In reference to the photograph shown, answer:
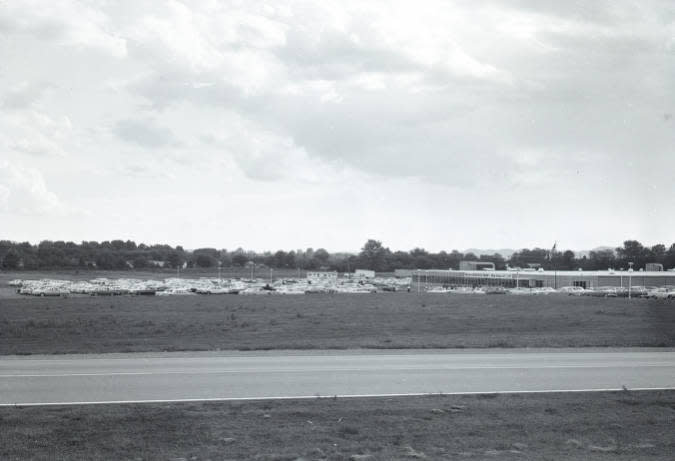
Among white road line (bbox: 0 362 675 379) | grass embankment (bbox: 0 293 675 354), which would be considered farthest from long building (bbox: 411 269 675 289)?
white road line (bbox: 0 362 675 379)

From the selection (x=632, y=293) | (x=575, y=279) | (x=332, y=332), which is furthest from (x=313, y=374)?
(x=575, y=279)

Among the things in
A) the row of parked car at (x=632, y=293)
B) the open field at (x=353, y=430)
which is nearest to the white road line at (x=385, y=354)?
the open field at (x=353, y=430)

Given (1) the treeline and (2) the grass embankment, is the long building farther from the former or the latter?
(2) the grass embankment

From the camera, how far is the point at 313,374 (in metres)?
17.2

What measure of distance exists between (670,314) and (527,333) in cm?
2073

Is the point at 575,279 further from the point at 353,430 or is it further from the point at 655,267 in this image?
the point at 353,430

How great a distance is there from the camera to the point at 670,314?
46125 mm

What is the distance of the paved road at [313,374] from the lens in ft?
48.3

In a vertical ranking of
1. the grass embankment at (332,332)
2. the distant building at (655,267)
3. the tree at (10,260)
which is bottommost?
the grass embankment at (332,332)

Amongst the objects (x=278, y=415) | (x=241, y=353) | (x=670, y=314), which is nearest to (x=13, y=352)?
(x=241, y=353)

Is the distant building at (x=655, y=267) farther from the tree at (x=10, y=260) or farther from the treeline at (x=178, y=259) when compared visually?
the tree at (x=10, y=260)

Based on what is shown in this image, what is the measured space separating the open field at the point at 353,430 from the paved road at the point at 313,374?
140 cm

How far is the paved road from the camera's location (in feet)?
48.3

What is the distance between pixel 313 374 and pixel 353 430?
238 inches
